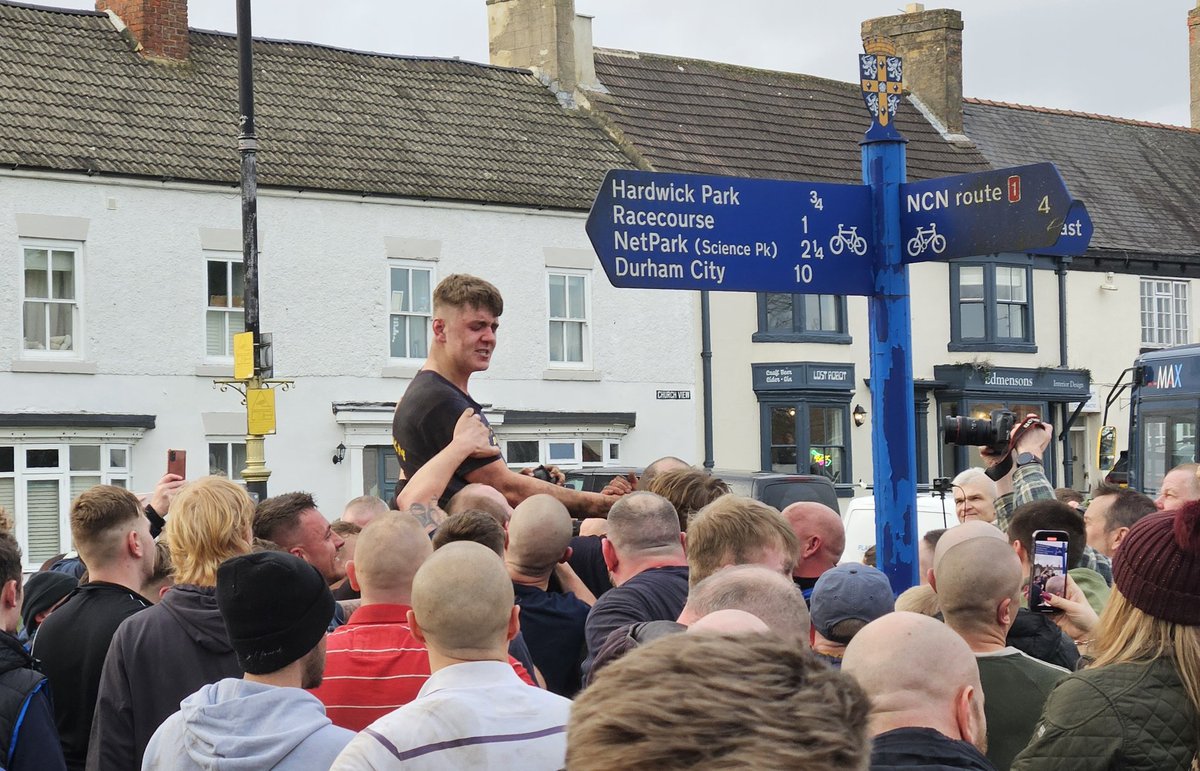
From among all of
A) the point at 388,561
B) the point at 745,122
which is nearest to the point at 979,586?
the point at 388,561

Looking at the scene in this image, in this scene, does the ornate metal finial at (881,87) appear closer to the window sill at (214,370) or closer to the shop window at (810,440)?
the window sill at (214,370)

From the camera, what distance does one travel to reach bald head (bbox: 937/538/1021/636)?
4336mm

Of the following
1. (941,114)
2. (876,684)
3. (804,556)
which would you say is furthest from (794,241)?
(941,114)

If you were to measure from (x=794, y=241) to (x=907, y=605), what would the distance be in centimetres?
162

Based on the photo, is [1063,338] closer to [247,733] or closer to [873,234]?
[873,234]

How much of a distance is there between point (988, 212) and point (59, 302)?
18.4 meters

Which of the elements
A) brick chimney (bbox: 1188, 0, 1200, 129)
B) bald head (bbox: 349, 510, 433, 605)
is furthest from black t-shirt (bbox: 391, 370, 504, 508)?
brick chimney (bbox: 1188, 0, 1200, 129)

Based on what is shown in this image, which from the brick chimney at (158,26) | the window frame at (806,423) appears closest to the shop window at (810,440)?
the window frame at (806,423)

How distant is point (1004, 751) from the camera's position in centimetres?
425

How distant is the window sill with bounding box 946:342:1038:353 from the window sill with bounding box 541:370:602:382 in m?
8.22

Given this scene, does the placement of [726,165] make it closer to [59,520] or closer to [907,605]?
[59,520]

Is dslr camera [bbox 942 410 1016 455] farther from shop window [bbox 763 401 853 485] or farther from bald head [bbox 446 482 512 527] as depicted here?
shop window [bbox 763 401 853 485]

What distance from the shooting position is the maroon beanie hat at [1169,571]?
3525mm

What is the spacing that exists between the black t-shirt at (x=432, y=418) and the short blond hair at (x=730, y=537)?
3.94ft
